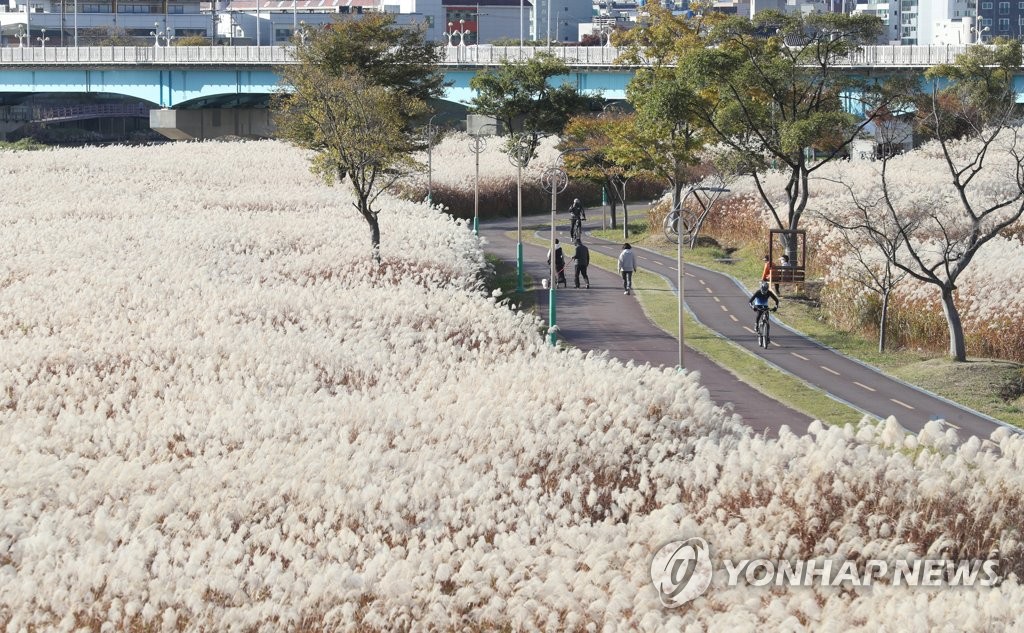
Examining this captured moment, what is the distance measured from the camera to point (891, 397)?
33.9 meters

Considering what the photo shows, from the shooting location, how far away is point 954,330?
37062mm

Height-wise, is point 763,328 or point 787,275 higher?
point 787,275

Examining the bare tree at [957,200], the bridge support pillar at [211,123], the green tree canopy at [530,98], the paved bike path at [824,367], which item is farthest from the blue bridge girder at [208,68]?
the paved bike path at [824,367]

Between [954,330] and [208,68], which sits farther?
[208,68]

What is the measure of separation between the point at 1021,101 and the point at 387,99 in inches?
2010

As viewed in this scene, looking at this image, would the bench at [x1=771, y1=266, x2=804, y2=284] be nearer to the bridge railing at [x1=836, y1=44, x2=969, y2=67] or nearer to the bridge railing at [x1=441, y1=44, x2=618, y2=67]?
the bridge railing at [x1=836, y1=44, x2=969, y2=67]

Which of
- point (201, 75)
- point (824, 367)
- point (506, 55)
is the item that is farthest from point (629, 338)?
point (201, 75)

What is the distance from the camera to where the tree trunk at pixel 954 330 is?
3700 centimetres

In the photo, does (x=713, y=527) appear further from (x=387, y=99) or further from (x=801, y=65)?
(x=387, y=99)

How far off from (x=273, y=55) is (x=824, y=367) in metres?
89.6

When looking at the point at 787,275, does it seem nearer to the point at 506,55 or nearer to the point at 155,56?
the point at 506,55

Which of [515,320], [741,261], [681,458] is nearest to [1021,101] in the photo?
[741,261]

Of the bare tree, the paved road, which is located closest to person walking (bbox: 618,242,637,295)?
the paved road

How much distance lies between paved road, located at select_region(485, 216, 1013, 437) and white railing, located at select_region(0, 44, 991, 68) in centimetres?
5099
